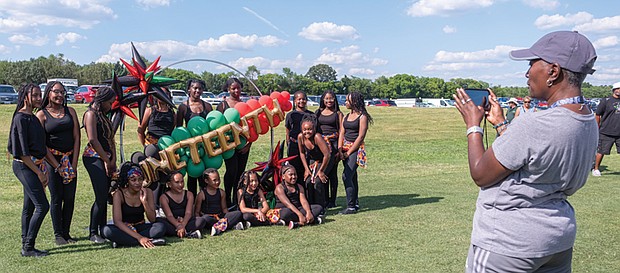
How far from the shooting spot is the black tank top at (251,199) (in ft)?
23.9

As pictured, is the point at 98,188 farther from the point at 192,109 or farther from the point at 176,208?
the point at 192,109

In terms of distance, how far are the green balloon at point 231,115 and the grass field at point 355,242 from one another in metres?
1.62

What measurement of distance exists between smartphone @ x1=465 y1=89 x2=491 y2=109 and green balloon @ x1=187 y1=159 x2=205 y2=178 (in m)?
4.98

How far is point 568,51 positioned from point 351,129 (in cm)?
577

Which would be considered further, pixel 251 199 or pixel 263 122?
pixel 263 122

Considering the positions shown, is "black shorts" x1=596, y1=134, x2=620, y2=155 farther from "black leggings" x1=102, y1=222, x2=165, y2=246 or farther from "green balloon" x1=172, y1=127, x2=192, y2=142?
"black leggings" x1=102, y1=222, x2=165, y2=246

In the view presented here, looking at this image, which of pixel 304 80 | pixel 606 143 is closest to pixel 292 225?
pixel 606 143

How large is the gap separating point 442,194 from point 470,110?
702cm

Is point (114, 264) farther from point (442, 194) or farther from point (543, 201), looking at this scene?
point (442, 194)

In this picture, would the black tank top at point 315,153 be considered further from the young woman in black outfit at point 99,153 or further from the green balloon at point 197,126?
the young woman in black outfit at point 99,153

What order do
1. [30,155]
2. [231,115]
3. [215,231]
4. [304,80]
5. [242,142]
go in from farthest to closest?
[304,80] < [242,142] < [231,115] < [215,231] < [30,155]

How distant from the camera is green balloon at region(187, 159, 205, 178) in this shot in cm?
732

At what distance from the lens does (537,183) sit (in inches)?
93.6

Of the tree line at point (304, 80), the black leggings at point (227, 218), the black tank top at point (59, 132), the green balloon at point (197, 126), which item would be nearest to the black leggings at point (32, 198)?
the black tank top at point (59, 132)
